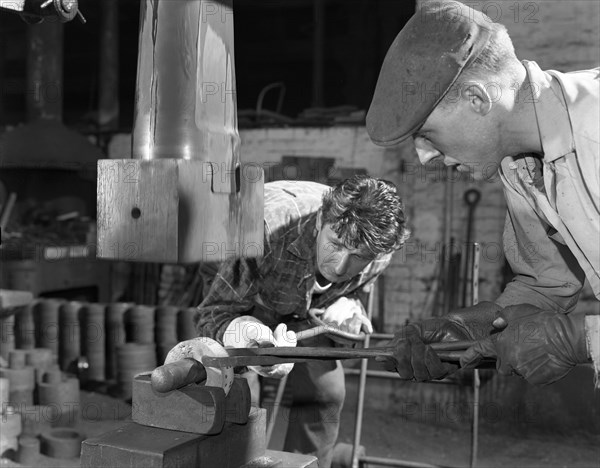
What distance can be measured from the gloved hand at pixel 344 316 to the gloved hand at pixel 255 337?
45cm

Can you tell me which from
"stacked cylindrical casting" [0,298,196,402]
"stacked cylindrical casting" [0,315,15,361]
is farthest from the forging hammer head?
"stacked cylindrical casting" [0,315,15,361]

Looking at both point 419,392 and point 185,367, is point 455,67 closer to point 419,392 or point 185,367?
point 185,367

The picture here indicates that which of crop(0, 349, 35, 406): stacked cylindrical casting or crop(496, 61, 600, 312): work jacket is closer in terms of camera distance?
crop(496, 61, 600, 312): work jacket

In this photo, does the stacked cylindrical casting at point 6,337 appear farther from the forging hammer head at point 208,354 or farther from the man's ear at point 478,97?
the man's ear at point 478,97

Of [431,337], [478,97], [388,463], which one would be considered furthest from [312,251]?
[388,463]

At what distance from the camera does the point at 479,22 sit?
1.45m

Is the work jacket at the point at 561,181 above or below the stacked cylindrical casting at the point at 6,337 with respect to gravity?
above

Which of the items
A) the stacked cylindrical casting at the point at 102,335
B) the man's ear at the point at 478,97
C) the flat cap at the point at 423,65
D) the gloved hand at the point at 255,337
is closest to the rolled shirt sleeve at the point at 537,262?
the man's ear at the point at 478,97

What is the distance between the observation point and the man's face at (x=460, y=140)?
1468mm

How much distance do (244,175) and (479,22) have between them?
2.12 ft

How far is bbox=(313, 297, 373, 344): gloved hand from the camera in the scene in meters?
2.77

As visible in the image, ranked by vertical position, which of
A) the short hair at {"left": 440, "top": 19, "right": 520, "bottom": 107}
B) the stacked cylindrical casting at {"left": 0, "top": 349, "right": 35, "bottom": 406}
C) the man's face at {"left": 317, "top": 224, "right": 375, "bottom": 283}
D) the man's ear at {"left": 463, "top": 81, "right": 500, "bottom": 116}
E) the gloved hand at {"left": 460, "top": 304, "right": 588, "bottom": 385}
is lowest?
the stacked cylindrical casting at {"left": 0, "top": 349, "right": 35, "bottom": 406}

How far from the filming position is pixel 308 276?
252 centimetres

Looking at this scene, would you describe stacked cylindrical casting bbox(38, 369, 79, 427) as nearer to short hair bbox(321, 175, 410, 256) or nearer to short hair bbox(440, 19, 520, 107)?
short hair bbox(321, 175, 410, 256)
